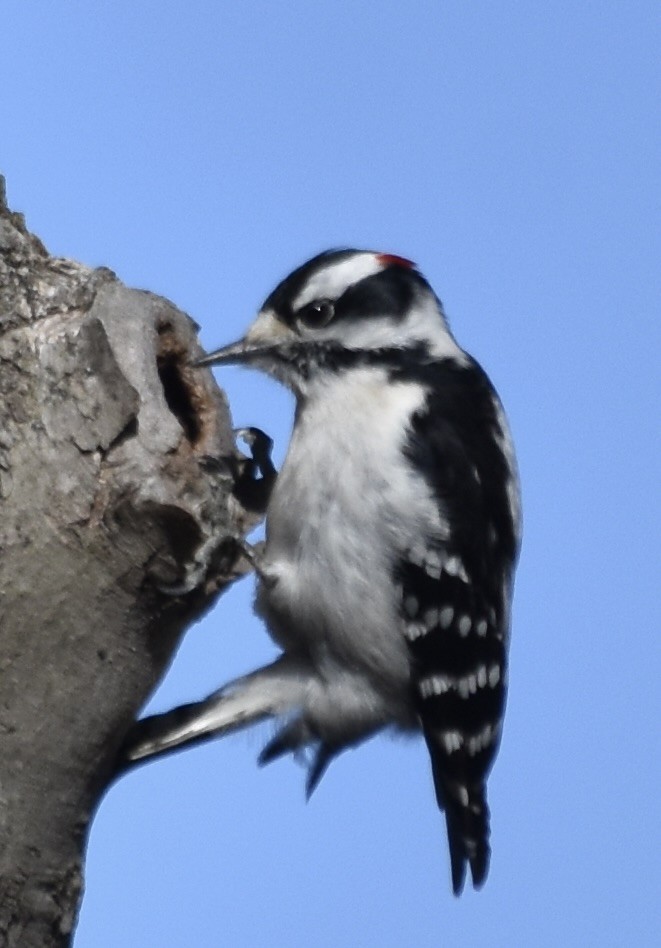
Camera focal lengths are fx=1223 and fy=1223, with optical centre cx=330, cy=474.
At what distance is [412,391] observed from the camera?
10.9 ft

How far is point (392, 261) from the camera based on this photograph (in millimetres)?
3686

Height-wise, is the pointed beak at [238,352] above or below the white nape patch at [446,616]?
above

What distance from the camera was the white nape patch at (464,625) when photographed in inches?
133

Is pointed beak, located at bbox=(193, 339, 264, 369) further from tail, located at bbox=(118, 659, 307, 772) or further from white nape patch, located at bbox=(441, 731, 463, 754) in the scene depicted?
white nape patch, located at bbox=(441, 731, 463, 754)

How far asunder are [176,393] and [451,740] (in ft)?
4.00

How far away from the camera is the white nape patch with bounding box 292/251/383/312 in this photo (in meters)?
3.44

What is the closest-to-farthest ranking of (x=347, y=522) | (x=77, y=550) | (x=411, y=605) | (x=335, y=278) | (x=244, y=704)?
(x=77, y=550) → (x=347, y=522) → (x=411, y=605) → (x=244, y=704) → (x=335, y=278)

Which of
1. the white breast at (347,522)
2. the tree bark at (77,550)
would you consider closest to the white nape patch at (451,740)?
the white breast at (347,522)

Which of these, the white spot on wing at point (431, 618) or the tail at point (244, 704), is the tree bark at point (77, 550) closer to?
the tail at point (244, 704)

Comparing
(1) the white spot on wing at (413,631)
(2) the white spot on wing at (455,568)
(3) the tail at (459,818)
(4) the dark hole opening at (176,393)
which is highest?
(4) the dark hole opening at (176,393)

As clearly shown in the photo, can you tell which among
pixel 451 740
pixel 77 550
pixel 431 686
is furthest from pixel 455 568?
pixel 77 550

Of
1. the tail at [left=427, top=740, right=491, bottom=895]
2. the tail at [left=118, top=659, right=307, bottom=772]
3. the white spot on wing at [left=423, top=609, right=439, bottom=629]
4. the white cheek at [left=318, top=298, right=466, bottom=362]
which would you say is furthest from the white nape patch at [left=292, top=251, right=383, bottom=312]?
the tail at [left=427, top=740, right=491, bottom=895]

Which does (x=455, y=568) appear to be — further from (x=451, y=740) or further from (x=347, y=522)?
(x=451, y=740)

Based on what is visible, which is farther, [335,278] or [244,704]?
[335,278]
